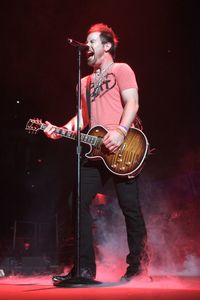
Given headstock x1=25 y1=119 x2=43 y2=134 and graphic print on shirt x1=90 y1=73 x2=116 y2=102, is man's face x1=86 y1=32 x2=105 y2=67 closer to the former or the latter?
graphic print on shirt x1=90 y1=73 x2=116 y2=102

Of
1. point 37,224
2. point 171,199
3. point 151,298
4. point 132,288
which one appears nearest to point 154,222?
point 171,199

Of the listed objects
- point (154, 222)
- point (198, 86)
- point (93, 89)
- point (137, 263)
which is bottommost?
point (137, 263)

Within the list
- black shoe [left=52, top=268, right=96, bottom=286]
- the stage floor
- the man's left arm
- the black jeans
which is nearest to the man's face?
the man's left arm

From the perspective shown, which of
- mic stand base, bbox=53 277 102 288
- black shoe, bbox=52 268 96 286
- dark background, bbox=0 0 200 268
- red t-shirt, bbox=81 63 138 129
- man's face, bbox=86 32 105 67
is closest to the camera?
mic stand base, bbox=53 277 102 288

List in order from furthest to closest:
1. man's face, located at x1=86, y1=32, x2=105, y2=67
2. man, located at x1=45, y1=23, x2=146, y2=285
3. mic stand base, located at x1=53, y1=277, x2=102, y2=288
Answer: man's face, located at x1=86, y1=32, x2=105, y2=67 → man, located at x1=45, y1=23, x2=146, y2=285 → mic stand base, located at x1=53, y1=277, x2=102, y2=288

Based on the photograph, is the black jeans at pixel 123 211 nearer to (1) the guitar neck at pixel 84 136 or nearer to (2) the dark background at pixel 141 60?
(1) the guitar neck at pixel 84 136

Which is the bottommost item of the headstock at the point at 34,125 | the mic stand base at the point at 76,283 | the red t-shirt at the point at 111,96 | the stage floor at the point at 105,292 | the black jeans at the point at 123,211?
the stage floor at the point at 105,292

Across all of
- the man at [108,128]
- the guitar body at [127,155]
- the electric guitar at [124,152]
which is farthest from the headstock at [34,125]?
the guitar body at [127,155]

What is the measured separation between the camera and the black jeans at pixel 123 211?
3402 millimetres

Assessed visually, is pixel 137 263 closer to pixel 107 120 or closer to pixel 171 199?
pixel 107 120

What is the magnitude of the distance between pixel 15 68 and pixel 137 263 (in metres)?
4.19

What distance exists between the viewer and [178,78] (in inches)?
260

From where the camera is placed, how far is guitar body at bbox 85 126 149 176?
339 cm

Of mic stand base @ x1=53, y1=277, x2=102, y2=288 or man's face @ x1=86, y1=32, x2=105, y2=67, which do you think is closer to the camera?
mic stand base @ x1=53, y1=277, x2=102, y2=288
